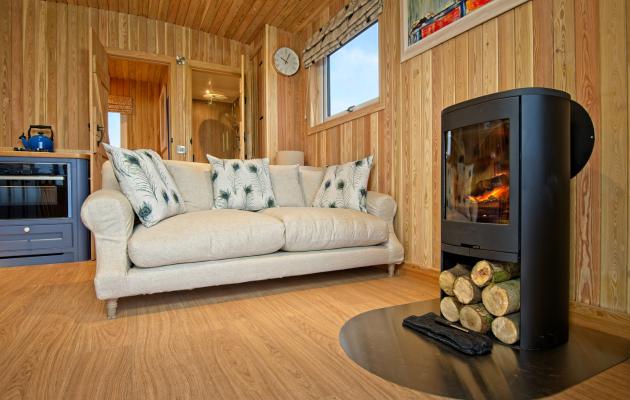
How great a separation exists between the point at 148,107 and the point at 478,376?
668 centimetres

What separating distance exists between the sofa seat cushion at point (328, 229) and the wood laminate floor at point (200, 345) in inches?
10.6

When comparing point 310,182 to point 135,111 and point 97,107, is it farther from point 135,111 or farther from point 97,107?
point 135,111

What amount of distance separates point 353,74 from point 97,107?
2542mm

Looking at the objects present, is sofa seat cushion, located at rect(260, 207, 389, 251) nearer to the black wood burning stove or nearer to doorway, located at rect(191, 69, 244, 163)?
the black wood burning stove

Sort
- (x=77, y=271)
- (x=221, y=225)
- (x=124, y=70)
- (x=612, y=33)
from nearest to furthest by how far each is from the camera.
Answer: (x=612, y=33) < (x=221, y=225) < (x=77, y=271) < (x=124, y=70)

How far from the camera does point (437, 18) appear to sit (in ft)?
7.33

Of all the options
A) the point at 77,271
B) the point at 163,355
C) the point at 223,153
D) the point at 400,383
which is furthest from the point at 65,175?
the point at 223,153

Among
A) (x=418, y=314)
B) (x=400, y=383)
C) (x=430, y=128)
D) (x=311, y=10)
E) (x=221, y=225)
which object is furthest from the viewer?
(x=311, y=10)

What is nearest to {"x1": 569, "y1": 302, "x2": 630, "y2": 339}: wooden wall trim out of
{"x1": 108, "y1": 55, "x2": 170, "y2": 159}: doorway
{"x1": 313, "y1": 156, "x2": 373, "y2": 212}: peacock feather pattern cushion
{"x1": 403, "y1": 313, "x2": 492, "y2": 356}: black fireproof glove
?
{"x1": 403, "y1": 313, "x2": 492, "y2": 356}: black fireproof glove

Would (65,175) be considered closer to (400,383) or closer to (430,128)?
(430,128)

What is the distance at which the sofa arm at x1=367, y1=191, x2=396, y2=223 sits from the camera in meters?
2.42

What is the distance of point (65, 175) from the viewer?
A: 3.07m

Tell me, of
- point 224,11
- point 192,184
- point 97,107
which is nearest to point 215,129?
point 224,11

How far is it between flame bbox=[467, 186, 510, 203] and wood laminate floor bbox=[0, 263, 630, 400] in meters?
0.64
